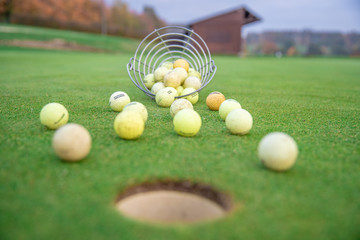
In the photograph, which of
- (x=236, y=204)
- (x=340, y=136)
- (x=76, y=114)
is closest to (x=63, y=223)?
(x=236, y=204)

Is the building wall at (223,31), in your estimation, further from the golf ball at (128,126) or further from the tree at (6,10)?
the golf ball at (128,126)

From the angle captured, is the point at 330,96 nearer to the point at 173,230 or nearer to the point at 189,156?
the point at 189,156

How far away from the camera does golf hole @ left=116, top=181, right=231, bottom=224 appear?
2562 mm

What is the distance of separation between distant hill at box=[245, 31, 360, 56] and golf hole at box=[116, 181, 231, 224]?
5741 centimetres

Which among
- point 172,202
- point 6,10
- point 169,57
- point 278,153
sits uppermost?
point 6,10

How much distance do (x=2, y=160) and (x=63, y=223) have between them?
4.58ft

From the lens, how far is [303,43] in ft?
215

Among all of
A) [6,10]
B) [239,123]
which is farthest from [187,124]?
[6,10]

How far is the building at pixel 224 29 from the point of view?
3712 cm

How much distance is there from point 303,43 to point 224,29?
115 feet

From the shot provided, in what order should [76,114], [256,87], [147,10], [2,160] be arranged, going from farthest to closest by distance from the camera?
[147,10] < [256,87] < [76,114] < [2,160]

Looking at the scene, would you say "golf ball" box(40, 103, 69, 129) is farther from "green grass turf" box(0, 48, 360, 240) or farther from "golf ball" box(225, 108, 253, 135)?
"golf ball" box(225, 108, 253, 135)

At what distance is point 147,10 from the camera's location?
97500mm

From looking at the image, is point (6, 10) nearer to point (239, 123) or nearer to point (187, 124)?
point (187, 124)
